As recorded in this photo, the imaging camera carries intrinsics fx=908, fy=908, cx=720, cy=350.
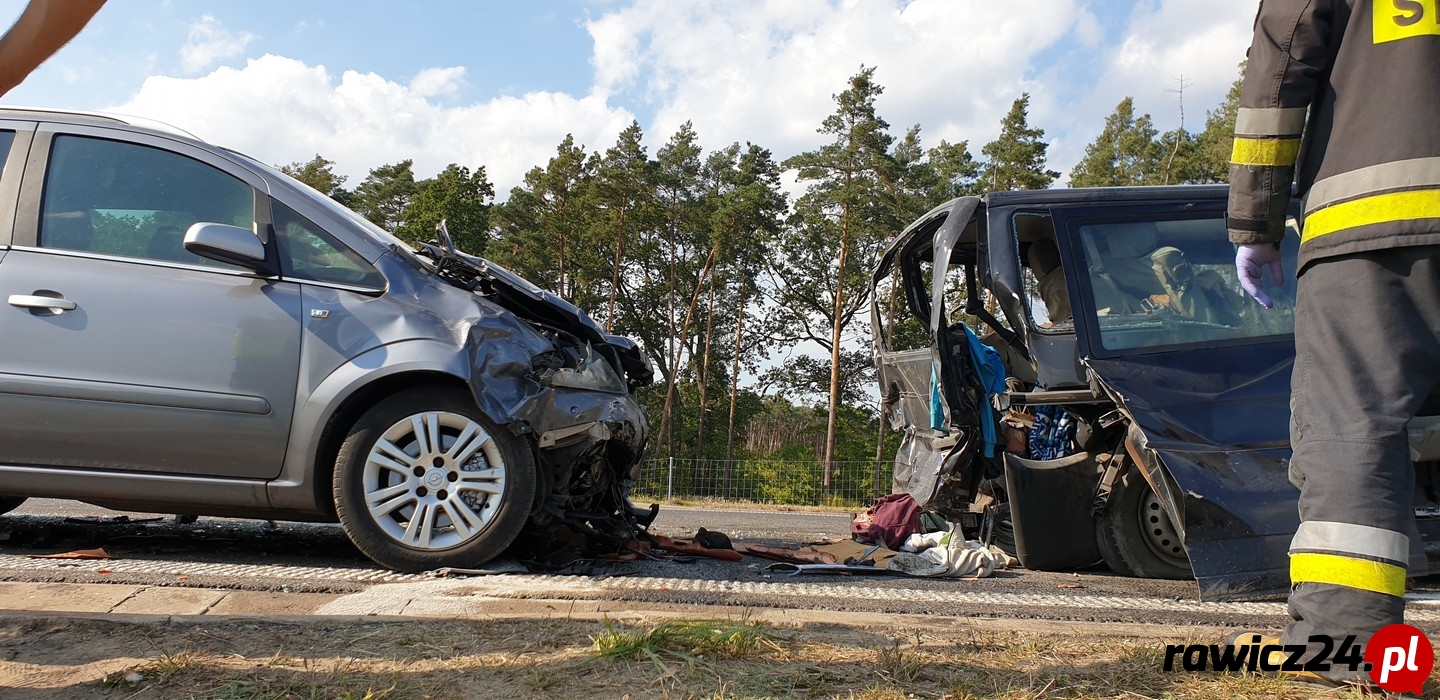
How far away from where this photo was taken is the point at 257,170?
3824 mm

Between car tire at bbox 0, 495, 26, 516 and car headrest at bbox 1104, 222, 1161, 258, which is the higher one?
car headrest at bbox 1104, 222, 1161, 258

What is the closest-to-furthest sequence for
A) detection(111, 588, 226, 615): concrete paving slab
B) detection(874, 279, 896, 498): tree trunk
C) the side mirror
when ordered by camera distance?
detection(111, 588, 226, 615): concrete paving slab, the side mirror, detection(874, 279, 896, 498): tree trunk

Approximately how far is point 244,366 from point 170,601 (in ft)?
3.76

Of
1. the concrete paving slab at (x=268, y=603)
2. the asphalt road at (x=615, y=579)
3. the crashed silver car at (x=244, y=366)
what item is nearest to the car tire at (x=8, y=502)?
the asphalt road at (x=615, y=579)

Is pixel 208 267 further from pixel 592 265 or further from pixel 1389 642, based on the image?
pixel 592 265

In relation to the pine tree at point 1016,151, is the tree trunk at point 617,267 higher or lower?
lower

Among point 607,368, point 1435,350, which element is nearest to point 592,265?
point 607,368

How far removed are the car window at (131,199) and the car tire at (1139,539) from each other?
3880mm

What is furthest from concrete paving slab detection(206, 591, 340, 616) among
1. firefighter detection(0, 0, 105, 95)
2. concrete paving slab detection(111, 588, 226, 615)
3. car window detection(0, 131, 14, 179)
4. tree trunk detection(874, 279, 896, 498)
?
tree trunk detection(874, 279, 896, 498)

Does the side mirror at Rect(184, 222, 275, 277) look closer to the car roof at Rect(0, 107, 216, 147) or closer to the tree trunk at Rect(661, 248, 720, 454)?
the car roof at Rect(0, 107, 216, 147)

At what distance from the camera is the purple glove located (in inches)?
93.7

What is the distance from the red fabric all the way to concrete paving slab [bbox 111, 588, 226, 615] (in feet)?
10.6

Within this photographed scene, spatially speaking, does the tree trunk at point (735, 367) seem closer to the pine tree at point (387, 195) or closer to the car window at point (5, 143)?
the pine tree at point (387, 195)

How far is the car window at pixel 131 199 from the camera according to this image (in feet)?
12.0
